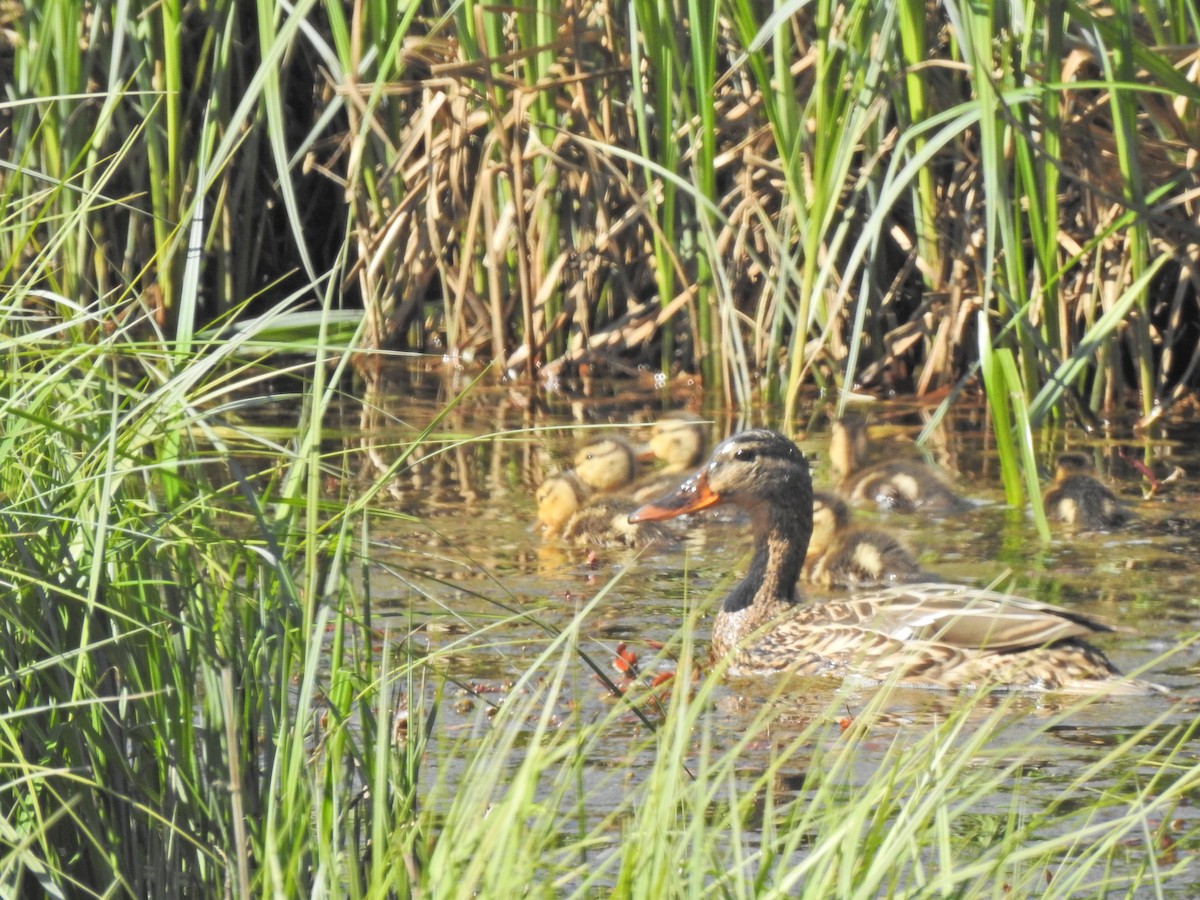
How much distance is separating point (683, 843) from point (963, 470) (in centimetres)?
437

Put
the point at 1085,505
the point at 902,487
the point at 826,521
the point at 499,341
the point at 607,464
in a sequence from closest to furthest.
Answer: the point at 1085,505 → the point at 826,521 → the point at 902,487 → the point at 607,464 → the point at 499,341

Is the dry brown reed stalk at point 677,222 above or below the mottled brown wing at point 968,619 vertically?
above

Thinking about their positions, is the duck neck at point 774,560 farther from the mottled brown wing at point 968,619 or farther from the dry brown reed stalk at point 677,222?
the dry brown reed stalk at point 677,222

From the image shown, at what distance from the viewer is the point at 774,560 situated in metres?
5.28

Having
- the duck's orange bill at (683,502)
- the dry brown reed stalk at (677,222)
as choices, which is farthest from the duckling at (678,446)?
the duck's orange bill at (683,502)

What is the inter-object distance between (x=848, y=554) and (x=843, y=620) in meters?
0.72

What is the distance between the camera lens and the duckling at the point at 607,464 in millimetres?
6590

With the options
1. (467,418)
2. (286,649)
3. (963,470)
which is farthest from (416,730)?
(467,418)

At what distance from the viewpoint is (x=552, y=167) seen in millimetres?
Result: 7375

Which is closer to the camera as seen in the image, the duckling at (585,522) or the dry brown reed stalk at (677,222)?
the duckling at (585,522)

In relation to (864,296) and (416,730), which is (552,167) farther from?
(416,730)

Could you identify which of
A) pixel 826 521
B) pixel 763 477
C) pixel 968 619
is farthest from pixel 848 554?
pixel 968 619

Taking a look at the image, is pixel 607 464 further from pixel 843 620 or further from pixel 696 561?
pixel 843 620

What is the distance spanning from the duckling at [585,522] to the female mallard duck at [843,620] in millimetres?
404
